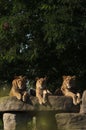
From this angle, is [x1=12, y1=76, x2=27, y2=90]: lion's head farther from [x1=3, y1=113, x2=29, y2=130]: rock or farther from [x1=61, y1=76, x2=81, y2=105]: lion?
[x1=61, y1=76, x2=81, y2=105]: lion

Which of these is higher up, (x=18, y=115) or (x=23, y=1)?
(x=23, y=1)

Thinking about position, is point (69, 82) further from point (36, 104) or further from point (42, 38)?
point (42, 38)

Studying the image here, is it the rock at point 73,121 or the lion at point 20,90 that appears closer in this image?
the rock at point 73,121

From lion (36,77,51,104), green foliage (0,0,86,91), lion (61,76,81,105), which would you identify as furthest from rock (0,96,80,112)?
green foliage (0,0,86,91)

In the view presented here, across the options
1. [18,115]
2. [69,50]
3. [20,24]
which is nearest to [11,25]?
[20,24]

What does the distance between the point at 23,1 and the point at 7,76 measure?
119 inches

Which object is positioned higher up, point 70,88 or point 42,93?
point 42,93

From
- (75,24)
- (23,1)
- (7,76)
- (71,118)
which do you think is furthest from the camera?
(7,76)

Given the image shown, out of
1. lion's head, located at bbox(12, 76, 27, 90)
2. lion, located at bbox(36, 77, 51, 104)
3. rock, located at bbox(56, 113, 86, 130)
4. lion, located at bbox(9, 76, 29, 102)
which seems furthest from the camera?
lion's head, located at bbox(12, 76, 27, 90)

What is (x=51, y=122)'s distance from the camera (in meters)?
13.5

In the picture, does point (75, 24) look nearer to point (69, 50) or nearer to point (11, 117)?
point (69, 50)

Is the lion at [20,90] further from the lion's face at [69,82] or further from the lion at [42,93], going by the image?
the lion's face at [69,82]

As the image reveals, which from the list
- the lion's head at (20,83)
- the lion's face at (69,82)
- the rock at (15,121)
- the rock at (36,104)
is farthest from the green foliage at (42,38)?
the rock at (15,121)

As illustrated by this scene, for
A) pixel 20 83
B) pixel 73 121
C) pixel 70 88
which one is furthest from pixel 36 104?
pixel 70 88
